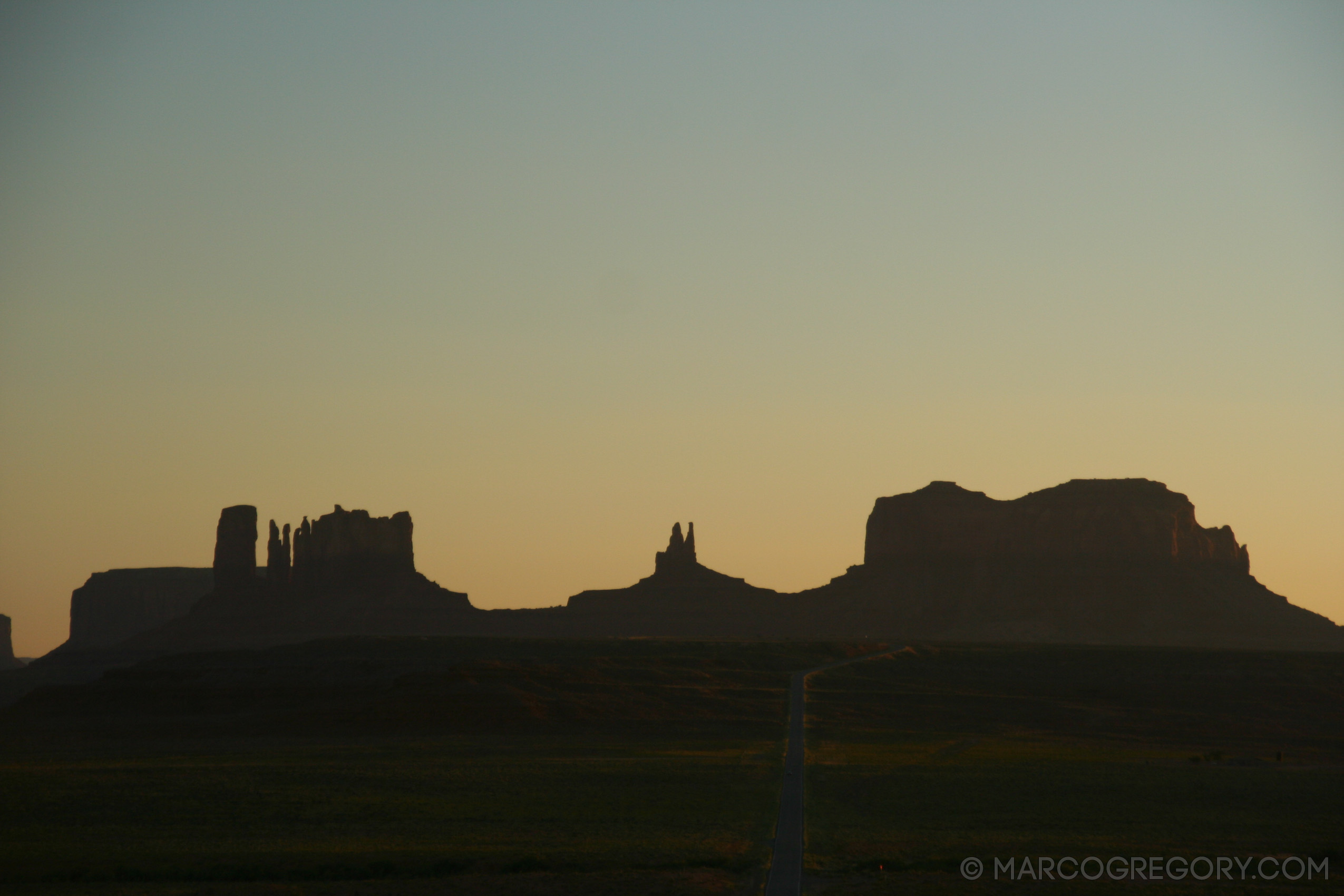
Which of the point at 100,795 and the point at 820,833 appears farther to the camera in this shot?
the point at 100,795

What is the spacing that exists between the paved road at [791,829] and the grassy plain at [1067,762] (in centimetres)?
58

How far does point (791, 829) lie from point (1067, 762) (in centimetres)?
2777

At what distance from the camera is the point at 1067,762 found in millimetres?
67188

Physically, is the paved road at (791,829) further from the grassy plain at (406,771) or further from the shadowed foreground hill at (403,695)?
the shadowed foreground hill at (403,695)

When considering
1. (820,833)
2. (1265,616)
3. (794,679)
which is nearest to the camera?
(820,833)

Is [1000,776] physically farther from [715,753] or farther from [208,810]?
[208,810]

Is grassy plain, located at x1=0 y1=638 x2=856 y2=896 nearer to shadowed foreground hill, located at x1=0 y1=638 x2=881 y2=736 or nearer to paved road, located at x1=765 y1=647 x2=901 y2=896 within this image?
shadowed foreground hill, located at x1=0 y1=638 x2=881 y2=736

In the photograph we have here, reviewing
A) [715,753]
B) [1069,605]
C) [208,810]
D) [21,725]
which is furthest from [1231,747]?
[1069,605]

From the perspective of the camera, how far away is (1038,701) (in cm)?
9638

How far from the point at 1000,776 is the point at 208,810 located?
107 ft

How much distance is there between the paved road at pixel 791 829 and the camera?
35688 millimetres

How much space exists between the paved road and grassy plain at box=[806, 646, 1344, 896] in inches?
22.9

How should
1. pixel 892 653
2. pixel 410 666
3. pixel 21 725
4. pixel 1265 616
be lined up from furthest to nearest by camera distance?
pixel 1265 616, pixel 892 653, pixel 410 666, pixel 21 725

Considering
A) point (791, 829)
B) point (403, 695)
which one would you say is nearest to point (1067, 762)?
point (791, 829)
